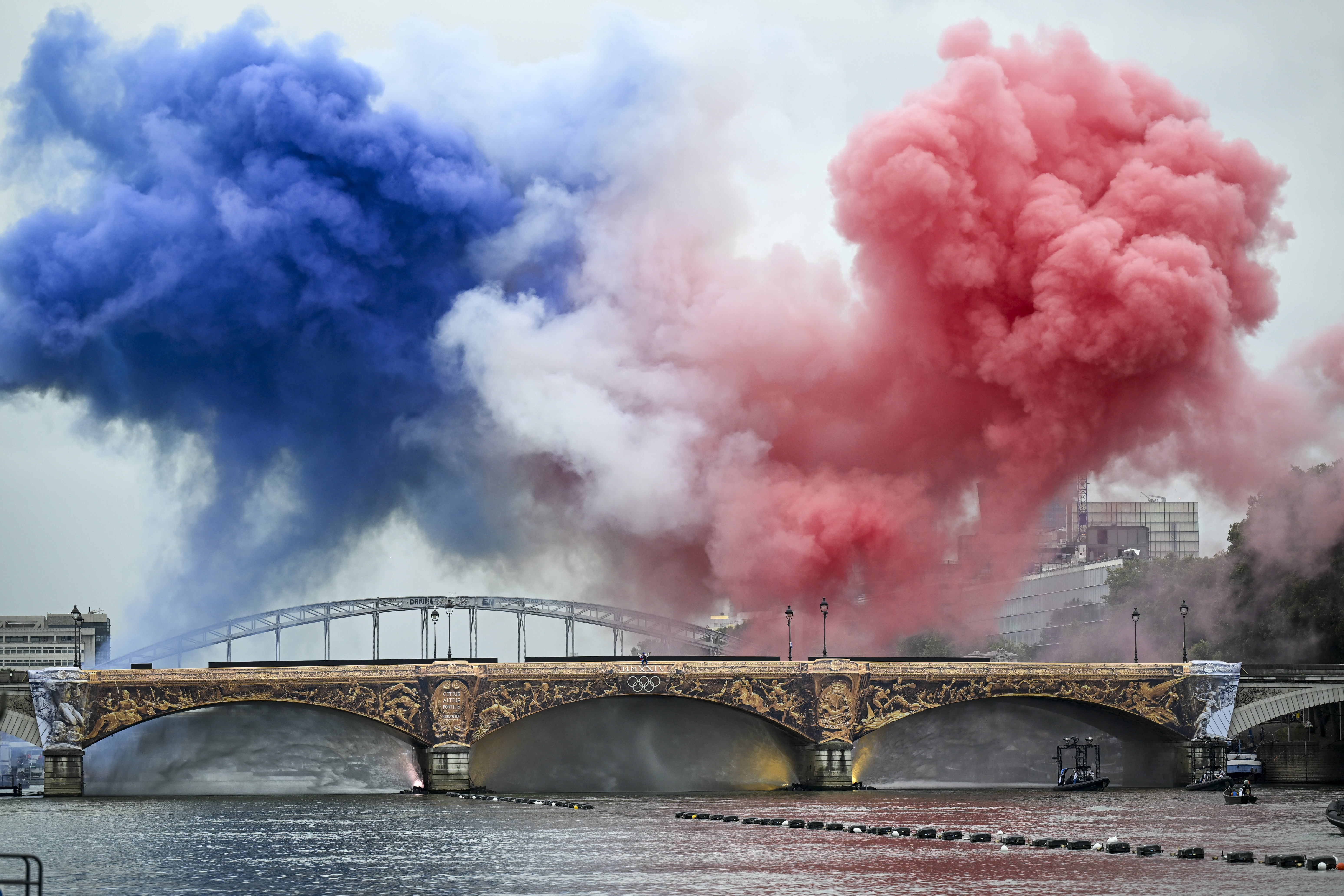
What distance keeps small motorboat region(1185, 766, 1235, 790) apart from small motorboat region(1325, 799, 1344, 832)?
3086 cm

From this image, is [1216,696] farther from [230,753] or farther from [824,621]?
[230,753]

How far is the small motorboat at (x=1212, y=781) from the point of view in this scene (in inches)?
4070

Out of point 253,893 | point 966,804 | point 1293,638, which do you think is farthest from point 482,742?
point 253,893

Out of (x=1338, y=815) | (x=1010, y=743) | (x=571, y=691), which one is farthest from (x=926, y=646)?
(x=1338, y=815)

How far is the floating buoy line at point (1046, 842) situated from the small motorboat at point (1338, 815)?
7.40m

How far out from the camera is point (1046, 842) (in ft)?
201

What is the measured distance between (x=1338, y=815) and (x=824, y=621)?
43263mm

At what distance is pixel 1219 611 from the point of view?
139125 mm

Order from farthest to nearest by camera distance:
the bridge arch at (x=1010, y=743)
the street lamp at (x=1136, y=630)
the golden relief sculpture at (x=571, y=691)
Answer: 1. the street lamp at (x=1136, y=630)
2. the bridge arch at (x=1010, y=743)
3. the golden relief sculpture at (x=571, y=691)

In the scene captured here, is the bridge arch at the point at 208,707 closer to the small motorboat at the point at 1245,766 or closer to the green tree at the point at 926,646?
the small motorboat at the point at 1245,766

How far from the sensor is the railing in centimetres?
3894

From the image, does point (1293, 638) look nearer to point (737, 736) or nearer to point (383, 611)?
point (737, 736)

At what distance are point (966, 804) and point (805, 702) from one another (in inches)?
730

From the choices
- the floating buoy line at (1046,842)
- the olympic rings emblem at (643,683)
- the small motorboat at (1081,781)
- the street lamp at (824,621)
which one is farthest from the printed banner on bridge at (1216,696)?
the floating buoy line at (1046,842)
